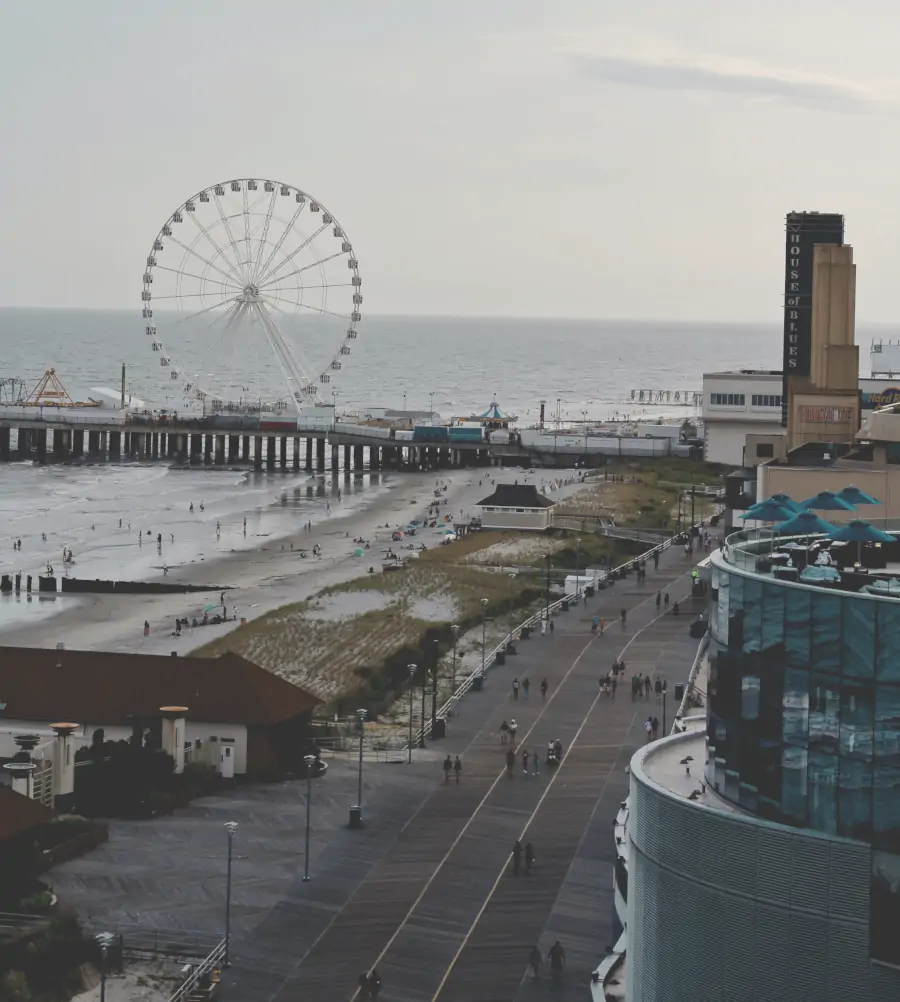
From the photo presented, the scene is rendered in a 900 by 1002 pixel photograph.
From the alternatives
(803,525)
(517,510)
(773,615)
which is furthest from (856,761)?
(517,510)

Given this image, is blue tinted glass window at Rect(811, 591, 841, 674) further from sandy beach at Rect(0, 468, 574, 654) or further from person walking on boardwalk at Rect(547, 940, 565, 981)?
sandy beach at Rect(0, 468, 574, 654)

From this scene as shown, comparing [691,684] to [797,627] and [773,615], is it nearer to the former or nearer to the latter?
[773,615]

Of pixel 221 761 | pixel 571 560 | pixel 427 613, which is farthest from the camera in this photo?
pixel 571 560

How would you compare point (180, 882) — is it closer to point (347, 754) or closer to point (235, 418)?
point (347, 754)

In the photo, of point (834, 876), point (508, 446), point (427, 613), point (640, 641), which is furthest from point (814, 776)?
point (508, 446)

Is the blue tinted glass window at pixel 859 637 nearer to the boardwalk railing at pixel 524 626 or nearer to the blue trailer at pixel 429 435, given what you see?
the boardwalk railing at pixel 524 626

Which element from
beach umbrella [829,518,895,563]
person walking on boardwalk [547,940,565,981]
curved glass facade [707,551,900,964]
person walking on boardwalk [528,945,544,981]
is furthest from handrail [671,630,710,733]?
curved glass facade [707,551,900,964]

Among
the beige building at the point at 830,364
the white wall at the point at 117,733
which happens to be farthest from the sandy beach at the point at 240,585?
the beige building at the point at 830,364
